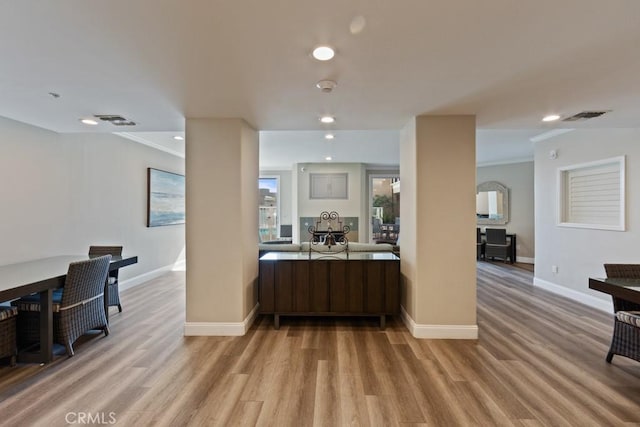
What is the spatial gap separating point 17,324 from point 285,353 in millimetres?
2423

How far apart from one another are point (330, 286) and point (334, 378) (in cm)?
113

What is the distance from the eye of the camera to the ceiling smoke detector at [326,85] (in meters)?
2.23

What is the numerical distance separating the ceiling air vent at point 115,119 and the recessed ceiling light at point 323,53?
245 centimetres

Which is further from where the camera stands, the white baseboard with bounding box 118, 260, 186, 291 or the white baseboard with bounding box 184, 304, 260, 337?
the white baseboard with bounding box 118, 260, 186, 291

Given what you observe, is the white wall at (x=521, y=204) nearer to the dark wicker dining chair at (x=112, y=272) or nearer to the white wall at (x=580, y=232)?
the white wall at (x=580, y=232)

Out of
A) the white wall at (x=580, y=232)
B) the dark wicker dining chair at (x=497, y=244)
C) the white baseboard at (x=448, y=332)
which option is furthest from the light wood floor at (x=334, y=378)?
the dark wicker dining chair at (x=497, y=244)

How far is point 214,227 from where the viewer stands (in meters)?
3.17

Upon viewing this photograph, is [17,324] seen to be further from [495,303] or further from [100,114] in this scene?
[495,303]

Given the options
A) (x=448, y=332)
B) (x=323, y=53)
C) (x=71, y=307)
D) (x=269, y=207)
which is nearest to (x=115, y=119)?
(x=71, y=307)

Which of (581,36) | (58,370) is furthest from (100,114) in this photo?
(581,36)

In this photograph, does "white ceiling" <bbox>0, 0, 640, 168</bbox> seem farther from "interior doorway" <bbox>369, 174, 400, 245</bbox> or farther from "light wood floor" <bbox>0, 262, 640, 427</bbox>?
"interior doorway" <bbox>369, 174, 400, 245</bbox>

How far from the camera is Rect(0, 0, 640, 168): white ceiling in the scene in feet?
4.86

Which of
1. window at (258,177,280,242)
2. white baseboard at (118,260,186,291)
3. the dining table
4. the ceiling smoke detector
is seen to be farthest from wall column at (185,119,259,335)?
window at (258,177,280,242)

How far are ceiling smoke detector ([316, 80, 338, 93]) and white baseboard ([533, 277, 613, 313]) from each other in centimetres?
451
